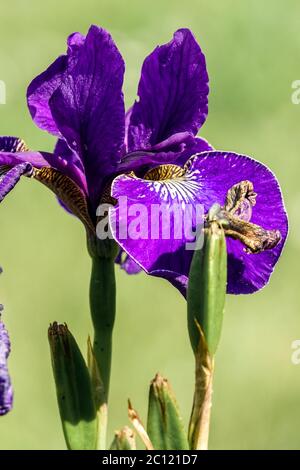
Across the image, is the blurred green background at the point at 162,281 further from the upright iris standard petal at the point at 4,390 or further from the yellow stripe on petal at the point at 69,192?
the upright iris standard petal at the point at 4,390

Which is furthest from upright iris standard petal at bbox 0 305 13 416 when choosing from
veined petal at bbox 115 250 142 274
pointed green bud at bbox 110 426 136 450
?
veined petal at bbox 115 250 142 274

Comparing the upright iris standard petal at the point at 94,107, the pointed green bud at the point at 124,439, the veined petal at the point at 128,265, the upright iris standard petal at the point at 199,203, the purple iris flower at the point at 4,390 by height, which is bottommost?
the pointed green bud at the point at 124,439

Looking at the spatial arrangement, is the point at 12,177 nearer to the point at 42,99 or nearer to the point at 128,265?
the point at 42,99

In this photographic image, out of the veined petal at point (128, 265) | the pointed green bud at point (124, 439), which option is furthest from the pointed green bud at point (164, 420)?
the veined petal at point (128, 265)

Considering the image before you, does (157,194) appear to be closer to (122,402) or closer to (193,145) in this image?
(193,145)

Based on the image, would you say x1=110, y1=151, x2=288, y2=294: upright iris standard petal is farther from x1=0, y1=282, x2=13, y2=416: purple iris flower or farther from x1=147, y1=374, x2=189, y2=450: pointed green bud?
x1=0, y1=282, x2=13, y2=416: purple iris flower

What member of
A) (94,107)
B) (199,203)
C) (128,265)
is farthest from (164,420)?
(128,265)
